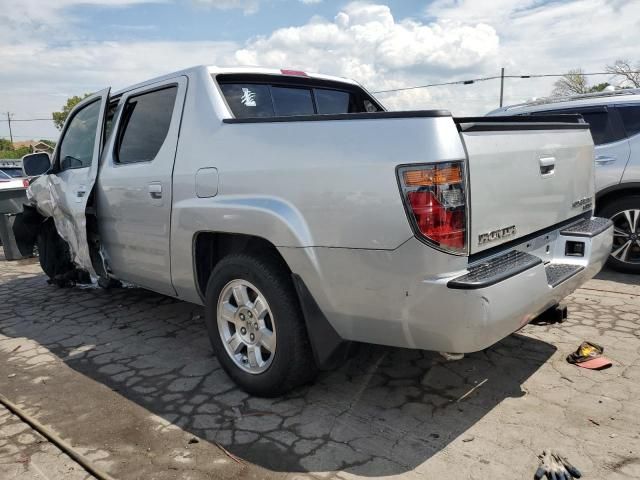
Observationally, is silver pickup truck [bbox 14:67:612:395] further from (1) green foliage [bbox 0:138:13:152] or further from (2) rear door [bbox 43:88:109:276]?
(1) green foliage [bbox 0:138:13:152]

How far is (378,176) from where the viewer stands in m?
2.38

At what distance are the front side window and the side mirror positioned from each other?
216 mm

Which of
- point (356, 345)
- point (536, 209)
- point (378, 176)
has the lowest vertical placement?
point (356, 345)

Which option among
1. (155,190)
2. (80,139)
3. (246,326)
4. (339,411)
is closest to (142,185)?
(155,190)

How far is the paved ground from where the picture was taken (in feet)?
8.27

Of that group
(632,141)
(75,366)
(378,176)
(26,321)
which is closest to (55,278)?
(26,321)

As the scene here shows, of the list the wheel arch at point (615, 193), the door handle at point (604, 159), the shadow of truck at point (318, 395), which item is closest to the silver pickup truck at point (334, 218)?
the shadow of truck at point (318, 395)

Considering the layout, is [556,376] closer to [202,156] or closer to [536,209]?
[536,209]

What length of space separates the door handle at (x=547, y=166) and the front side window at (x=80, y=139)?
3662 mm

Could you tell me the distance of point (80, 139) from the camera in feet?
16.4

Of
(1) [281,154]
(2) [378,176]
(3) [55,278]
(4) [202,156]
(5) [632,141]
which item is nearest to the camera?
(2) [378,176]

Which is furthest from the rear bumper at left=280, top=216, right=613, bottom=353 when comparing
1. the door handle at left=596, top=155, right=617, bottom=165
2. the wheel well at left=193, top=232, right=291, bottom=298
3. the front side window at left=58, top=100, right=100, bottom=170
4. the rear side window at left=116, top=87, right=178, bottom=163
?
the door handle at left=596, top=155, right=617, bottom=165

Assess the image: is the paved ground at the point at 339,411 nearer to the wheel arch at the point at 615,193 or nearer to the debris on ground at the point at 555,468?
the debris on ground at the point at 555,468

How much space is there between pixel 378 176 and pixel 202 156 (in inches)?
52.3
